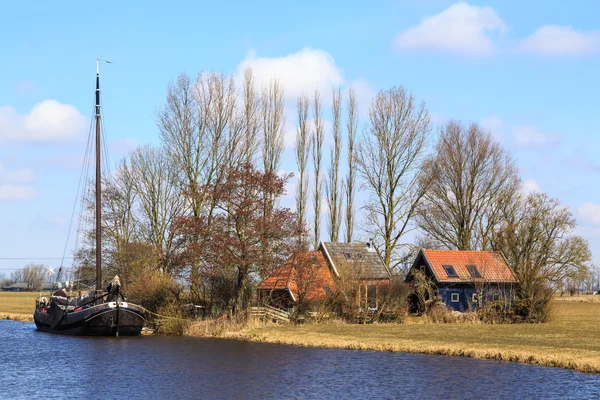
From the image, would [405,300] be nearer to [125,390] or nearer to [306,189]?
[306,189]

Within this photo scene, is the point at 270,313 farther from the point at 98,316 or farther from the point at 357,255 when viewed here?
the point at 357,255

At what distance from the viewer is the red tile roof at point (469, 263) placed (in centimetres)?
5412

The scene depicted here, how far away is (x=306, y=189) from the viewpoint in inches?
2628

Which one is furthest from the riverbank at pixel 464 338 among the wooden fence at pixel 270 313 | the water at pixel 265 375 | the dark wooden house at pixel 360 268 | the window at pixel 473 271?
the window at pixel 473 271

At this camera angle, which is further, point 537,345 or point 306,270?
point 306,270

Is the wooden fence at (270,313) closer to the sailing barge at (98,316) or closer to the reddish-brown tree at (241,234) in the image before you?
the reddish-brown tree at (241,234)

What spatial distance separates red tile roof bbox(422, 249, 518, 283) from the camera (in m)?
54.1

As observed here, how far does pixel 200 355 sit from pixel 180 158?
24.5 m

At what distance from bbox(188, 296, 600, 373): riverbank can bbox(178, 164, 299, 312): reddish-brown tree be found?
3510 millimetres

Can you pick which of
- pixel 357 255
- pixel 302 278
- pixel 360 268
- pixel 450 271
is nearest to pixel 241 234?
pixel 302 278

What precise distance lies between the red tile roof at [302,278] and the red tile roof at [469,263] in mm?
9693

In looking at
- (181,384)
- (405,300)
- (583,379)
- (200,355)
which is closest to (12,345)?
(200,355)

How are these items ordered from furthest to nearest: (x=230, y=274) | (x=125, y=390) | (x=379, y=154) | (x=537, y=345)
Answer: (x=379, y=154), (x=230, y=274), (x=537, y=345), (x=125, y=390)

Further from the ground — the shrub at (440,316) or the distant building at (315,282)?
the distant building at (315,282)
